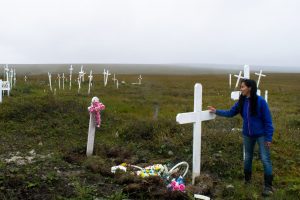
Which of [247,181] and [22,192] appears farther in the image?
[247,181]

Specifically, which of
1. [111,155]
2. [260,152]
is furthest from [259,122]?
[111,155]

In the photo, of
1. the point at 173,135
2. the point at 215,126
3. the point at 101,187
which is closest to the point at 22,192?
the point at 101,187

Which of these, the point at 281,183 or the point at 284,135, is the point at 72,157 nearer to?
the point at 281,183

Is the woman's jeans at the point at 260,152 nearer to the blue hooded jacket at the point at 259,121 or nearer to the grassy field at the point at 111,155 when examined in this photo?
the blue hooded jacket at the point at 259,121

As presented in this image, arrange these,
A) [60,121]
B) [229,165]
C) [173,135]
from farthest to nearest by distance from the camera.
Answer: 1. [60,121]
2. [173,135]
3. [229,165]

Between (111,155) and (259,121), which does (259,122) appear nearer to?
(259,121)

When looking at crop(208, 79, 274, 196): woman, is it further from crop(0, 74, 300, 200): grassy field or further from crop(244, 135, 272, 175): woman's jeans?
crop(0, 74, 300, 200): grassy field

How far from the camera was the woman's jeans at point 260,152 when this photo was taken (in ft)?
20.9

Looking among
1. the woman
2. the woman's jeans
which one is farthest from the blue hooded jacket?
the woman's jeans

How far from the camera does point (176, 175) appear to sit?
22.6 ft

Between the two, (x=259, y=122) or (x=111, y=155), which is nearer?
(x=259, y=122)

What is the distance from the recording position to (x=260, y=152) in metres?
6.42

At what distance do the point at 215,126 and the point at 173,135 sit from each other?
1.83m

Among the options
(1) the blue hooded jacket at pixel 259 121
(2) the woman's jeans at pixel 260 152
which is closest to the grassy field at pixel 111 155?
(2) the woman's jeans at pixel 260 152
